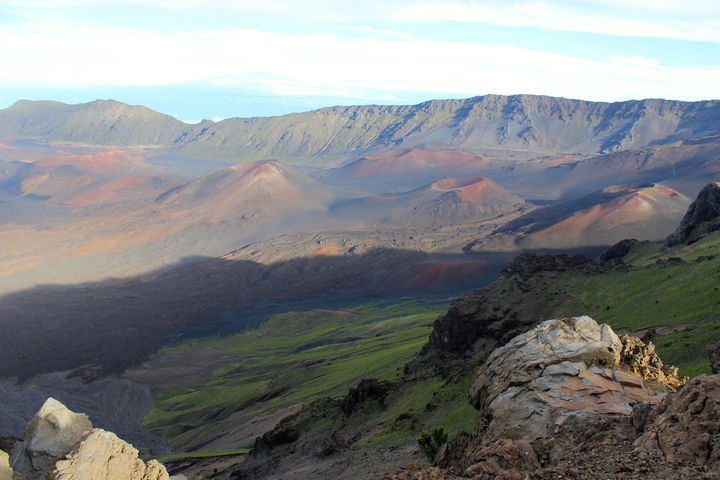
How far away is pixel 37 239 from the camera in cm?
13400

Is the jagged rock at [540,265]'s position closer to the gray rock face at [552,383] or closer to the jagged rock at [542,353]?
the jagged rock at [542,353]

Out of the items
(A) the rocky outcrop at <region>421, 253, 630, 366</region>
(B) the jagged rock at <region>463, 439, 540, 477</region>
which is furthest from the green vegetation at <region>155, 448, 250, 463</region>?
(B) the jagged rock at <region>463, 439, 540, 477</region>

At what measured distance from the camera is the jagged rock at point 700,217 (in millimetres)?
50719

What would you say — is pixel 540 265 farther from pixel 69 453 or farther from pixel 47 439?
pixel 47 439

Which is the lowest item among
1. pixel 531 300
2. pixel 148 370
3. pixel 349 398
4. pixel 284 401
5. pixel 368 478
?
pixel 148 370

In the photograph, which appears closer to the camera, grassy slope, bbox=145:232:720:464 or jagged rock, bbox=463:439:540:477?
jagged rock, bbox=463:439:540:477

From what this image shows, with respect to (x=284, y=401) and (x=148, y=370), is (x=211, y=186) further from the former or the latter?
(x=284, y=401)

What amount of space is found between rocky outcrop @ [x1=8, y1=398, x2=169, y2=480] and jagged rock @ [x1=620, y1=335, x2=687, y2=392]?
54.1 ft

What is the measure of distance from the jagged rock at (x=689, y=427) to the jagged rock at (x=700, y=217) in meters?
44.7

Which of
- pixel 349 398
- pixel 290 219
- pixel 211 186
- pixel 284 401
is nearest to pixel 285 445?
pixel 349 398

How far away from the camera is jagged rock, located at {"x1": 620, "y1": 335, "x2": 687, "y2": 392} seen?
1712 cm

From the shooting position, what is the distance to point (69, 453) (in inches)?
687

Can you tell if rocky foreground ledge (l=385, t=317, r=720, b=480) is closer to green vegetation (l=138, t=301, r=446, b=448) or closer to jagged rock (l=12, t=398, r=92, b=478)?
jagged rock (l=12, t=398, r=92, b=478)

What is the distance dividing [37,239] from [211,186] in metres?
55.2
